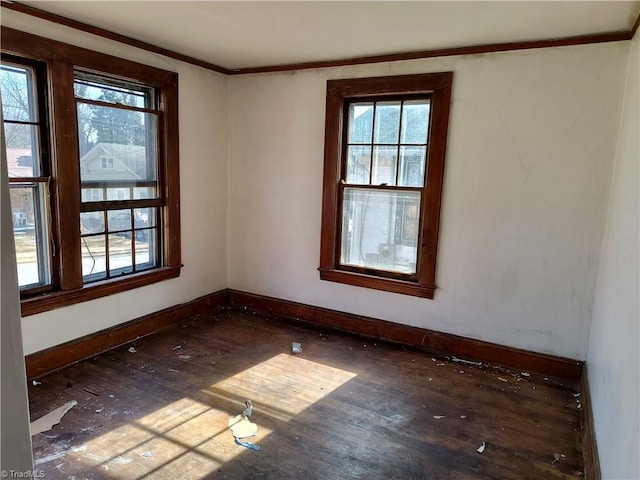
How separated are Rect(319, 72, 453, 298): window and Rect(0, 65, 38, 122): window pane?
230 centimetres

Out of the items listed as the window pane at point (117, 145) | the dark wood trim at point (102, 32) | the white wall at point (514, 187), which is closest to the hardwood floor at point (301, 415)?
the white wall at point (514, 187)

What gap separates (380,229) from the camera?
3.94 meters

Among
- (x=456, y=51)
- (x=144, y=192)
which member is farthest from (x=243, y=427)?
(x=456, y=51)

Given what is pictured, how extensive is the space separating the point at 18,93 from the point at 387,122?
277 centimetres

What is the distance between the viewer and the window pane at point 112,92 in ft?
10.5

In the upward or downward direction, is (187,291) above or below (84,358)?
above

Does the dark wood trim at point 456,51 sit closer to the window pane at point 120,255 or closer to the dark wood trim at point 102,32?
the dark wood trim at point 102,32

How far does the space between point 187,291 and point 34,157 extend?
6.01 feet

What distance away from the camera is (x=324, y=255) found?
415 cm

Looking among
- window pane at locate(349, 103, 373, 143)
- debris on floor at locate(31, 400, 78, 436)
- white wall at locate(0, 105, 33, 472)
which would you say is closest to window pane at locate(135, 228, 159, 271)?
debris on floor at locate(31, 400, 78, 436)

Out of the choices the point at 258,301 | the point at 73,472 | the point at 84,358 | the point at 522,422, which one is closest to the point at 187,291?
the point at 258,301

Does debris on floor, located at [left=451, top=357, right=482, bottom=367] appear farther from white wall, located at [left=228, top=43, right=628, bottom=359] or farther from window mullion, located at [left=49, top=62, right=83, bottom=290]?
window mullion, located at [left=49, top=62, right=83, bottom=290]

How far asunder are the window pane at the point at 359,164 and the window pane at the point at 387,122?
5.9 inches

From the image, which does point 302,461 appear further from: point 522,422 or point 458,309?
point 458,309
